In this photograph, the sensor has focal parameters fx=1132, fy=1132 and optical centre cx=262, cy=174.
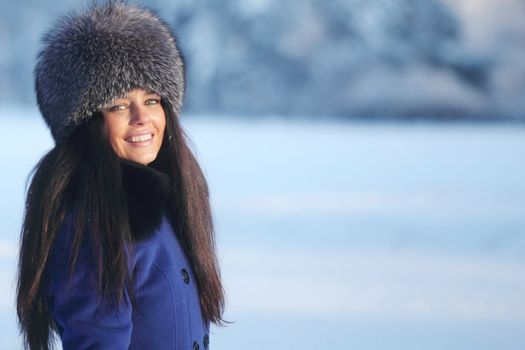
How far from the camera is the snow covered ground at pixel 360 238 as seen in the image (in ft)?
11.7

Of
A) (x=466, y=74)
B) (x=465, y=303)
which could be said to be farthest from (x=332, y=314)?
(x=466, y=74)

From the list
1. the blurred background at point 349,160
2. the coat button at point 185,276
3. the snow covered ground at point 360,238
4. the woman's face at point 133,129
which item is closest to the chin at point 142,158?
the woman's face at point 133,129

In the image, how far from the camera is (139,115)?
164 cm

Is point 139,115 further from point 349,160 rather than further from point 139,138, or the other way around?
point 349,160

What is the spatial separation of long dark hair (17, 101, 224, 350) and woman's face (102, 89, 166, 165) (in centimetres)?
2

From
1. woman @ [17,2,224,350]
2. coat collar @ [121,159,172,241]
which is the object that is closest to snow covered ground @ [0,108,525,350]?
woman @ [17,2,224,350]

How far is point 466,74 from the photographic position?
39.6 ft

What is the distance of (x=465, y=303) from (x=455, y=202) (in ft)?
7.99

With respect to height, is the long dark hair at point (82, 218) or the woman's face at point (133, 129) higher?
the woman's face at point (133, 129)

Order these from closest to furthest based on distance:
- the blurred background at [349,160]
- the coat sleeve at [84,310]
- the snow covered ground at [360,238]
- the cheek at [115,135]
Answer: the coat sleeve at [84,310] < the cheek at [115,135] < the snow covered ground at [360,238] < the blurred background at [349,160]

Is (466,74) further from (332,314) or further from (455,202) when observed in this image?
(332,314)

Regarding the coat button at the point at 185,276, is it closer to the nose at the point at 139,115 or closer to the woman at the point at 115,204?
the woman at the point at 115,204

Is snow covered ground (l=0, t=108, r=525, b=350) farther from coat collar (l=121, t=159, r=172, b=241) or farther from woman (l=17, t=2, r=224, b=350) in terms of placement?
coat collar (l=121, t=159, r=172, b=241)

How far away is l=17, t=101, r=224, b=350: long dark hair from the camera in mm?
1463
